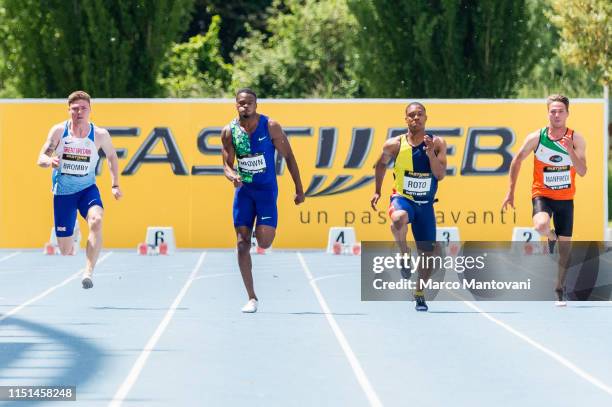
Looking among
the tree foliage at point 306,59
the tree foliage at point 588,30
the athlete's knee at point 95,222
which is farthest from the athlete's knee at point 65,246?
the tree foliage at point 306,59

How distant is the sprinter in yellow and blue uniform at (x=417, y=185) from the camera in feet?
44.1

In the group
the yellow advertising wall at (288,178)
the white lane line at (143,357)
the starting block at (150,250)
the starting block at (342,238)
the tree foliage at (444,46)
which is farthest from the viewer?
the tree foliage at (444,46)

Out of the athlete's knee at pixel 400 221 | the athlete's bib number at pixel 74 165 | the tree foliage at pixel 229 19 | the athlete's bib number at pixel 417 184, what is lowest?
the athlete's knee at pixel 400 221

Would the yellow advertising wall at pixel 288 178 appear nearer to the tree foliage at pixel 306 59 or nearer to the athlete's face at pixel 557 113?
the athlete's face at pixel 557 113

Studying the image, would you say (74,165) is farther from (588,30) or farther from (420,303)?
(588,30)

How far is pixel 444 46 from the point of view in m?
27.4

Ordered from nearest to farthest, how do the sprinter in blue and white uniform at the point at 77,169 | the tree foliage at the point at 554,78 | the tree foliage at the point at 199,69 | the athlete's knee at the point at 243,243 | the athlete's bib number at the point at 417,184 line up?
the athlete's knee at the point at 243,243 → the athlete's bib number at the point at 417,184 → the sprinter in blue and white uniform at the point at 77,169 → the tree foliage at the point at 554,78 → the tree foliage at the point at 199,69

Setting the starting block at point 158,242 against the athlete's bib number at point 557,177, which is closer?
the athlete's bib number at point 557,177

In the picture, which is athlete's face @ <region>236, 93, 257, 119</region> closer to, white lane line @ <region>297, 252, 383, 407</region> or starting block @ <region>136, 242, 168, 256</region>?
white lane line @ <region>297, 252, 383, 407</region>

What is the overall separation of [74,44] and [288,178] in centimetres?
682

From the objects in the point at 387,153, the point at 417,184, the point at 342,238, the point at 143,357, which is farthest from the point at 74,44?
the point at 143,357

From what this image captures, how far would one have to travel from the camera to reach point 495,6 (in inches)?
1081

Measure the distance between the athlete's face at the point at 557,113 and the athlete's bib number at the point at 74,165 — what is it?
477cm

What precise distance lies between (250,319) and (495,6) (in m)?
15.8
